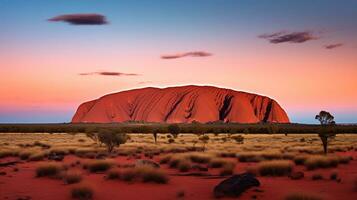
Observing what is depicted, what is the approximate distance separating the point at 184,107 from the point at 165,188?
455 ft

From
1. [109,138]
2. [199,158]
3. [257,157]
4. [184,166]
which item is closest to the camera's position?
[184,166]

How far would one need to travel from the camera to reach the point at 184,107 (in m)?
154

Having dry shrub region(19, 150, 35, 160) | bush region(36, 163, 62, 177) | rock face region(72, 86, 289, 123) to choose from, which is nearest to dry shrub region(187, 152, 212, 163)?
bush region(36, 163, 62, 177)

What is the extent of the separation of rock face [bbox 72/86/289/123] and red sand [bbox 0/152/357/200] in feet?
438

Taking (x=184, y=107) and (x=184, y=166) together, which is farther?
(x=184, y=107)

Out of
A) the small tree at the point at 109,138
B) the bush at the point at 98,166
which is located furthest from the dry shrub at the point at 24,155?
the bush at the point at 98,166

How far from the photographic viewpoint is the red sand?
527 inches

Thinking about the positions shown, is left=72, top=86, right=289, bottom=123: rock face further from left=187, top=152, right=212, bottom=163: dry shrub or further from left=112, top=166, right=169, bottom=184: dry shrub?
left=112, top=166, right=169, bottom=184: dry shrub

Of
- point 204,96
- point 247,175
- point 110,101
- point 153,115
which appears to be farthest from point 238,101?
point 247,175

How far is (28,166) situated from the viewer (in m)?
23.3

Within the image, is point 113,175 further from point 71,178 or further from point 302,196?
point 302,196

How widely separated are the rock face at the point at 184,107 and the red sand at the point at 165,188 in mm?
133620

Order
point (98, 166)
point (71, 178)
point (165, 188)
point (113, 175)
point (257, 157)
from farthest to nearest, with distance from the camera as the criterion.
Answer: point (257, 157)
point (98, 166)
point (113, 175)
point (71, 178)
point (165, 188)

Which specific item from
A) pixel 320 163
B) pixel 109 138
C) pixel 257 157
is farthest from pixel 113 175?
pixel 109 138
